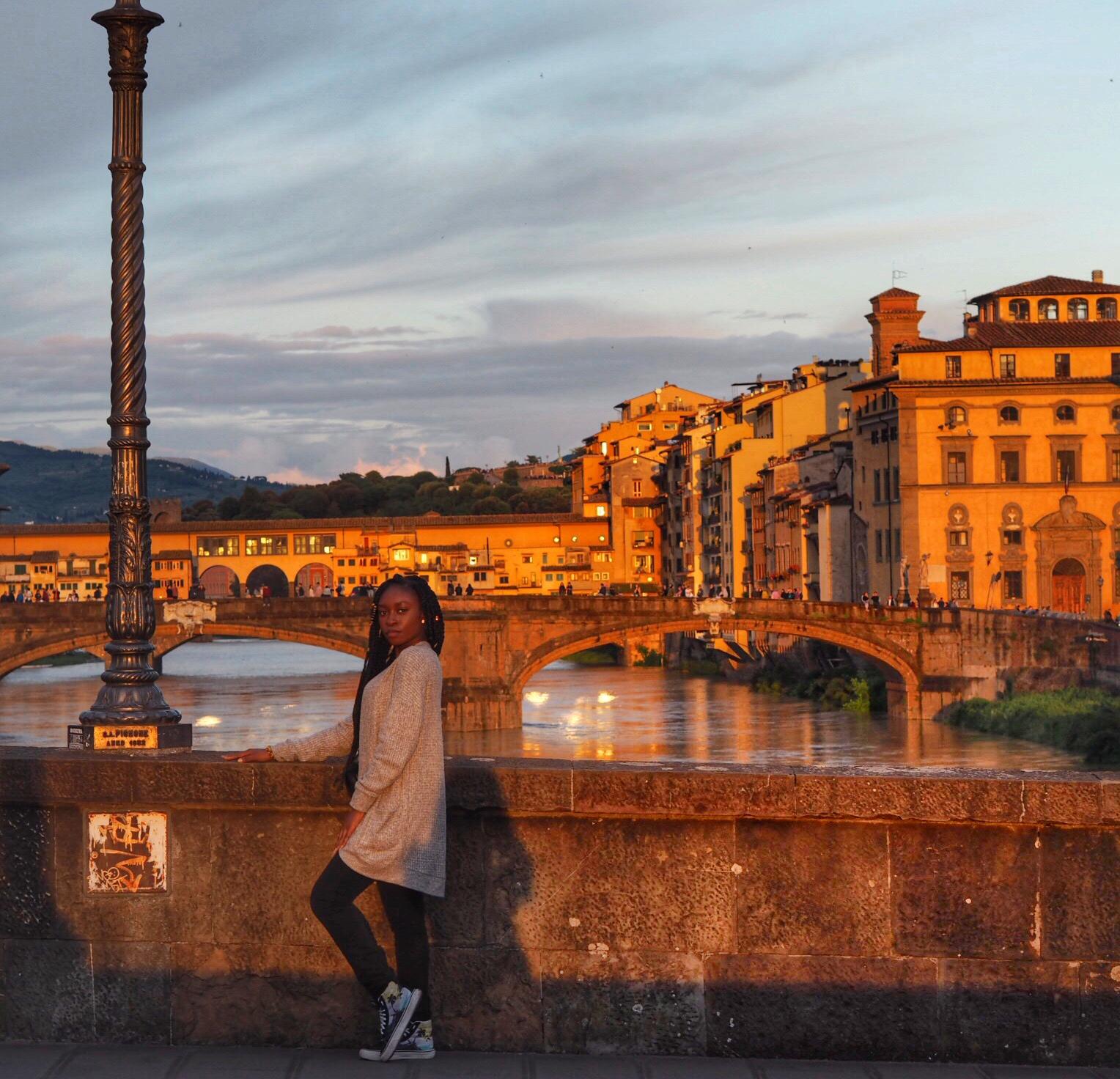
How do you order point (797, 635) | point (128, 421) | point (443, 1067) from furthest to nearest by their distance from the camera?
point (797, 635) < point (128, 421) < point (443, 1067)

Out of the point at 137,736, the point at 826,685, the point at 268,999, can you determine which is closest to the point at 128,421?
the point at 137,736

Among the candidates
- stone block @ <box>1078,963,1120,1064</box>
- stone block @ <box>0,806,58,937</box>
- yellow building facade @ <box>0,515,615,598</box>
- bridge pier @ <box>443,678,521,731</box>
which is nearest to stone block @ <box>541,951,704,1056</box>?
stone block @ <box>1078,963,1120,1064</box>

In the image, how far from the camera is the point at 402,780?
582 centimetres

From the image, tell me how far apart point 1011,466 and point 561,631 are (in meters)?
14.7

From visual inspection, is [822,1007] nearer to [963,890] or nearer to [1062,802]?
[963,890]

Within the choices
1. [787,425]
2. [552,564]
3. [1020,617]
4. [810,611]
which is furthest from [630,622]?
[552,564]

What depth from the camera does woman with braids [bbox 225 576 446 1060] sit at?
5.78 m

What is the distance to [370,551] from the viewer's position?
380 feet

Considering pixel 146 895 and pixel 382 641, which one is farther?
pixel 146 895

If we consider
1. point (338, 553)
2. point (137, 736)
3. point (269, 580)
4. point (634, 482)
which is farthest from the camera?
point (269, 580)

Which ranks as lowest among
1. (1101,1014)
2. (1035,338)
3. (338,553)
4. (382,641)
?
(1101,1014)

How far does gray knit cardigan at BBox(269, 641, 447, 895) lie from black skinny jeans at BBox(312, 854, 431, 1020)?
0.08 metres

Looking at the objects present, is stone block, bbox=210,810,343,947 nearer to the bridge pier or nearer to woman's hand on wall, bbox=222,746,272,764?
woman's hand on wall, bbox=222,746,272,764

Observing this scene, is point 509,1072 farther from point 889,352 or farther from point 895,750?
point 889,352
